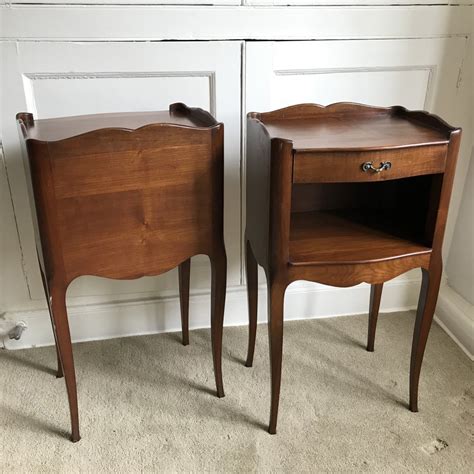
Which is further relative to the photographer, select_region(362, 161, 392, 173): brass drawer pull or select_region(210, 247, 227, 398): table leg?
select_region(210, 247, 227, 398): table leg

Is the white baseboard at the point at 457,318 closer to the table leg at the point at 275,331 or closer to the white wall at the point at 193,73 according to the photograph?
the white wall at the point at 193,73

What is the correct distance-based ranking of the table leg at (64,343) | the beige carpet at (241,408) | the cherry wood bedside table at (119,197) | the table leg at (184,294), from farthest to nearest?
the table leg at (184,294) → the beige carpet at (241,408) → the table leg at (64,343) → the cherry wood bedside table at (119,197)

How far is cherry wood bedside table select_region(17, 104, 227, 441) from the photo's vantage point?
44.3 inches

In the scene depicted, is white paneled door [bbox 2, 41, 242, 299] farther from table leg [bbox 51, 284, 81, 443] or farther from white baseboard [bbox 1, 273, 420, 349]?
table leg [bbox 51, 284, 81, 443]

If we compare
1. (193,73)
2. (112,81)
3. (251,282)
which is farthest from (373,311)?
(112,81)

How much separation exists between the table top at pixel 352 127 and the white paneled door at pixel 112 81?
216 mm

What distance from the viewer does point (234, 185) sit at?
1.67m

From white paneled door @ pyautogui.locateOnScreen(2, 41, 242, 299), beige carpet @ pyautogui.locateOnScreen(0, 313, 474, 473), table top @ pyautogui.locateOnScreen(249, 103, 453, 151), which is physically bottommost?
beige carpet @ pyautogui.locateOnScreen(0, 313, 474, 473)

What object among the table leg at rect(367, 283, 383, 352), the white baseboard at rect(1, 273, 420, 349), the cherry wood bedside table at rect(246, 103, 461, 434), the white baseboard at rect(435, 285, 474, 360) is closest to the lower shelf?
the cherry wood bedside table at rect(246, 103, 461, 434)

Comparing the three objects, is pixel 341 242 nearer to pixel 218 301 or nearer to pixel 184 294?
pixel 218 301

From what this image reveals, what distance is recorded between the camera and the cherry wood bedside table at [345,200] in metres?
1.15

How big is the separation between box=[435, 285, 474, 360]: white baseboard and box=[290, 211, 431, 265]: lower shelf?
25.1 inches

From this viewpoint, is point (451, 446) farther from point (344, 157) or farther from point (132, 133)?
point (132, 133)

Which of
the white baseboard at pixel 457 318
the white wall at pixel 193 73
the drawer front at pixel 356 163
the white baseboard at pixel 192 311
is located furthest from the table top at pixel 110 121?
the white baseboard at pixel 457 318
